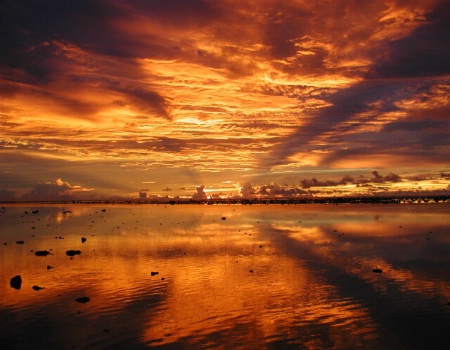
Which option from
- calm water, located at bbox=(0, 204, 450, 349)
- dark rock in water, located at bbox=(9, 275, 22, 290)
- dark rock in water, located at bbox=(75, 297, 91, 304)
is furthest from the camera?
dark rock in water, located at bbox=(9, 275, 22, 290)

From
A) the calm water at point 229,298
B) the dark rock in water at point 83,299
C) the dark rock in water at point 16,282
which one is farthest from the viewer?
the dark rock in water at point 16,282

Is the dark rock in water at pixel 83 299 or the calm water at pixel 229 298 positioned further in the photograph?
the dark rock in water at pixel 83 299

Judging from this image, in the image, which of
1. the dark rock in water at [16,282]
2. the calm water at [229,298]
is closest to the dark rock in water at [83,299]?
the calm water at [229,298]

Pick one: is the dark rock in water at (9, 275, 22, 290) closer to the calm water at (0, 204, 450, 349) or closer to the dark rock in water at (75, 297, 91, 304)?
the calm water at (0, 204, 450, 349)

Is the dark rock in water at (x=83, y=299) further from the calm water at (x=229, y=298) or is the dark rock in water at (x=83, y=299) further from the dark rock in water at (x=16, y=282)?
the dark rock in water at (x=16, y=282)

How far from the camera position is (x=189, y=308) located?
21297 mm

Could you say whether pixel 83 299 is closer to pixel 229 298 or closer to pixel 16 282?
pixel 16 282

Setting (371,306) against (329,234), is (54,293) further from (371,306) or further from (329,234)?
(329,234)

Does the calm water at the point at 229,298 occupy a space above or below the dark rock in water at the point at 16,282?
below

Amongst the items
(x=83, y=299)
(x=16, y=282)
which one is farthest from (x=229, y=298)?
(x=16, y=282)

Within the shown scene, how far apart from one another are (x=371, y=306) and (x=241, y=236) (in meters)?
Answer: 33.6

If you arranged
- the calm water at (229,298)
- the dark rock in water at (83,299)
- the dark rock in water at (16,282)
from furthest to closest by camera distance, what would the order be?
the dark rock in water at (16,282) < the dark rock in water at (83,299) < the calm water at (229,298)

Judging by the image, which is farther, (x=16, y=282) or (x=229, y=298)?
(x=16, y=282)

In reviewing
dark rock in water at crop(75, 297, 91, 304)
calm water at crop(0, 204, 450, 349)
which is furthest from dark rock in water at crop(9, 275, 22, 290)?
dark rock in water at crop(75, 297, 91, 304)
